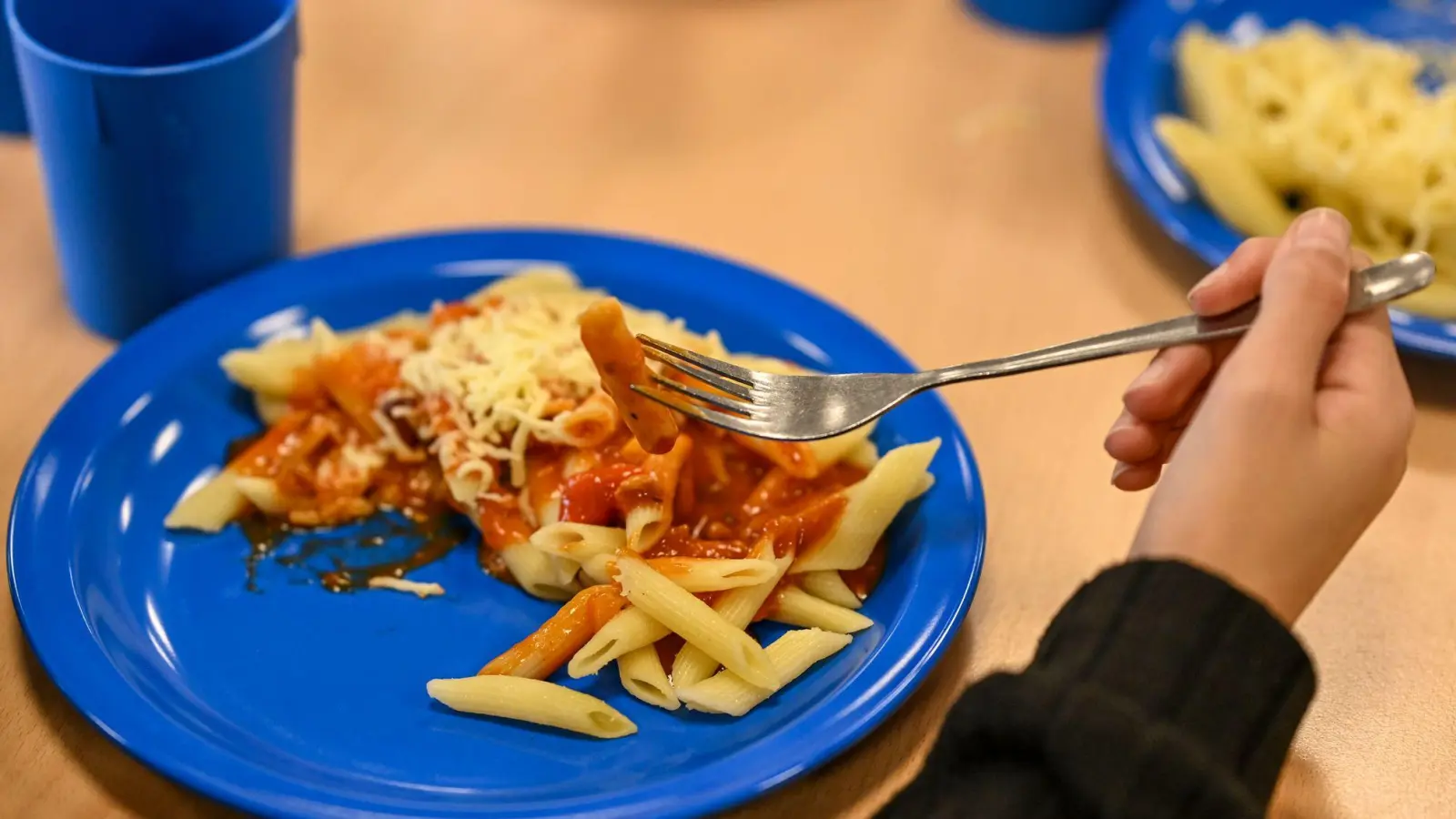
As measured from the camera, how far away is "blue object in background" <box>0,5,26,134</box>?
150cm

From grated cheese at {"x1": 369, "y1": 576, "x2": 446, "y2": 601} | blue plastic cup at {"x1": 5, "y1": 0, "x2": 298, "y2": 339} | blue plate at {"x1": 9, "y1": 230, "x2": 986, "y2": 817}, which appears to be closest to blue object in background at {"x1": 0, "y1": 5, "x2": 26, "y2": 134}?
blue plastic cup at {"x1": 5, "y1": 0, "x2": 298, "y2": 339}

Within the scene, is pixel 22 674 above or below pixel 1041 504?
below

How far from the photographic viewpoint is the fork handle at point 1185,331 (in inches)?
36.4

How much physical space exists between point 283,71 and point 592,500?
55 centimetres

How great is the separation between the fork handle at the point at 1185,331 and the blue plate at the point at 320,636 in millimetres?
129

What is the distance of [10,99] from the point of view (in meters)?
1.56

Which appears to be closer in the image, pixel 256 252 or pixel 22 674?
pixel 22 674

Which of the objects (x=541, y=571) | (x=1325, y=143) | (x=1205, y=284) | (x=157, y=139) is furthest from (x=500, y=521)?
(x=1325, y=143)

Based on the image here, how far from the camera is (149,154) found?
1221 mm

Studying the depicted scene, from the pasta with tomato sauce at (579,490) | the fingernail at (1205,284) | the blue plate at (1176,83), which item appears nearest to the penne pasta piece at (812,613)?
the pasta with tomato sauce at (579,490)

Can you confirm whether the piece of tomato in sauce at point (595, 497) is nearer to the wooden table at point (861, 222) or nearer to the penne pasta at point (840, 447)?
the penne pasta at point (840, 447)

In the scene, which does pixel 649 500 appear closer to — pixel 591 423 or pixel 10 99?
pixel 591 423

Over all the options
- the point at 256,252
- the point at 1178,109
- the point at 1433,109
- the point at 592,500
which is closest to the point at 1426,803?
the point at 592,500

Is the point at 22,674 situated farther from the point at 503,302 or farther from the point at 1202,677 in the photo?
the point at 1202,677
